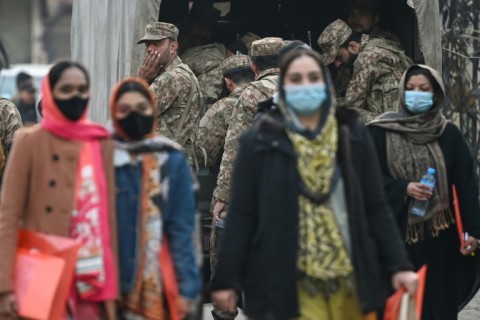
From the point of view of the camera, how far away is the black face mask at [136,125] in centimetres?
707

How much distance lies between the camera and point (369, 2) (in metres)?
13.3

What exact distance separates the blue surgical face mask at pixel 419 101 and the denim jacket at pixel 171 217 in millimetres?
2459

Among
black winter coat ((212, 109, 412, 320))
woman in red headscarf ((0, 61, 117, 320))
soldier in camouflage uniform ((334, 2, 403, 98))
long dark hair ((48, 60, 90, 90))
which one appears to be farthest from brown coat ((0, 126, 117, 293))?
soldier in camouflage uniform ((334, 2, 403, 98))

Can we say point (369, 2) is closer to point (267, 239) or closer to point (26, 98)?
point (267, 239)

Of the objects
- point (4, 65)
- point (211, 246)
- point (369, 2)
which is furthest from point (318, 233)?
point (4, 65)

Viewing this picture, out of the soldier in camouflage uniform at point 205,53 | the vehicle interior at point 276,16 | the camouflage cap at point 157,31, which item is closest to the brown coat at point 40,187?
the camouflage cap at point 157,31

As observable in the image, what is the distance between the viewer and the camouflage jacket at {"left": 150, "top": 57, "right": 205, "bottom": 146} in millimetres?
11539

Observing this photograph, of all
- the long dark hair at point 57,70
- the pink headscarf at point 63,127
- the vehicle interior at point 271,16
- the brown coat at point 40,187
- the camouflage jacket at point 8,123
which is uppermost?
the vehicle interior at point 271,16

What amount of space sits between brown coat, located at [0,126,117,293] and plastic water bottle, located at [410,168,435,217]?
2.74 metres

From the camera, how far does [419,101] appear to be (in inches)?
363

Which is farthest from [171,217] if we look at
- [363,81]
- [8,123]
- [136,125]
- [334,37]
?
[8,123]

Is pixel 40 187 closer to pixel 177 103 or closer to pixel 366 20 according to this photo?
pixel 177 103

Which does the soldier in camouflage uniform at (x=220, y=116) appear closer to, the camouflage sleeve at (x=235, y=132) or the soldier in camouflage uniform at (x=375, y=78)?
the soldier in camouflage uniform at (x=375, y=78)

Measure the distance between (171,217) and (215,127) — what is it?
5.07 metres
